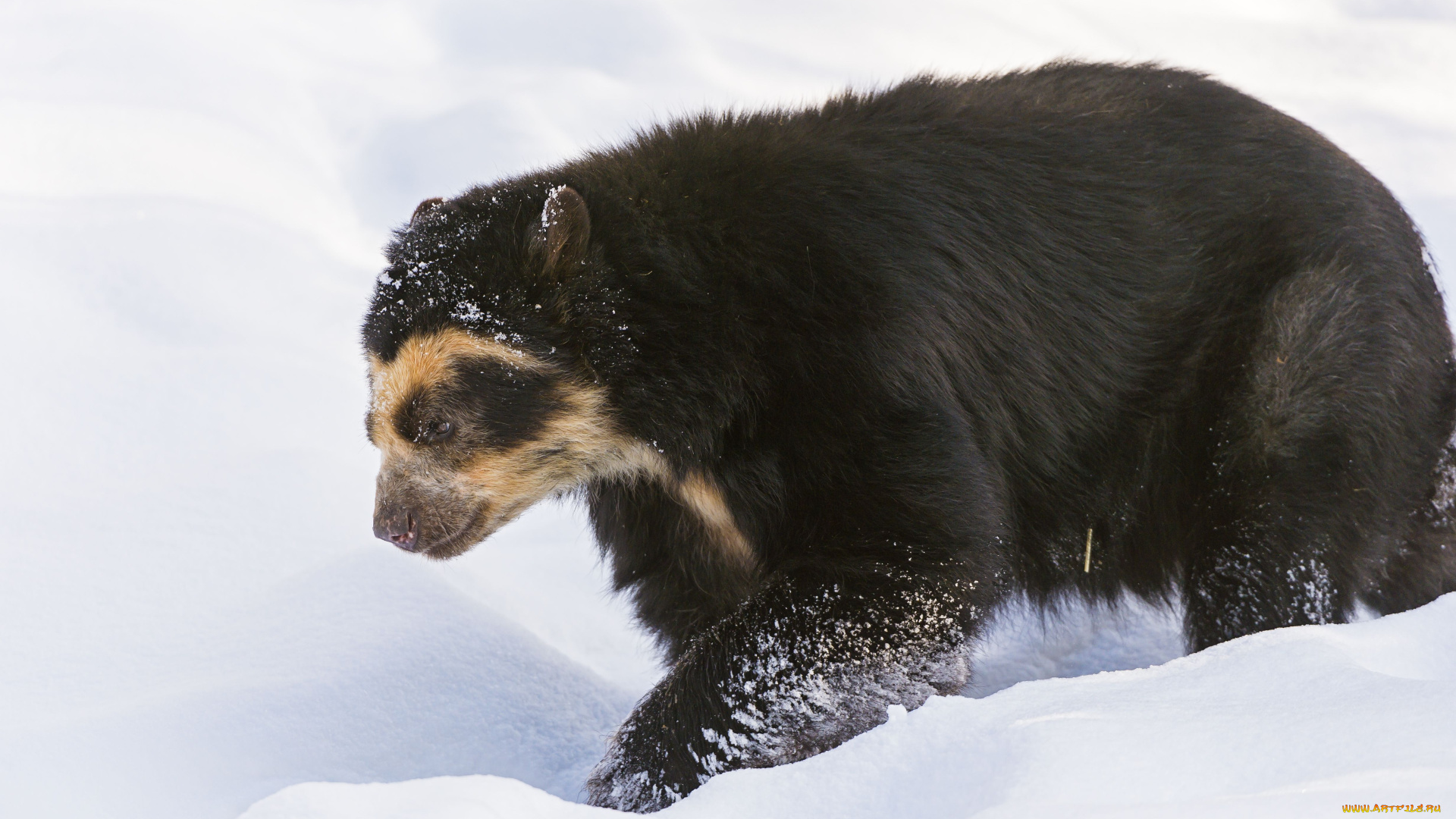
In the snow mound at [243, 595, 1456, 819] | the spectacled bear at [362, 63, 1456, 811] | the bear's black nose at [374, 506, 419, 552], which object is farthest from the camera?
the bear's black nose at [374, 506, 419, 552]

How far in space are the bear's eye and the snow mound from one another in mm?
1327

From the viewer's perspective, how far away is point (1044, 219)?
3586 mm

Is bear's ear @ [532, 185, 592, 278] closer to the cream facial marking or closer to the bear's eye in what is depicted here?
the cream facial marking

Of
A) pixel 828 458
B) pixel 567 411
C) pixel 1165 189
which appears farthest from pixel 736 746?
pixel 1165 189

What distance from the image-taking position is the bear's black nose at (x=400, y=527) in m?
3.35

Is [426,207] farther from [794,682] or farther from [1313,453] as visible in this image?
[1313,453]

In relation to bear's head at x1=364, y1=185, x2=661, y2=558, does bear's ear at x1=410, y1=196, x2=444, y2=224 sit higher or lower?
higher

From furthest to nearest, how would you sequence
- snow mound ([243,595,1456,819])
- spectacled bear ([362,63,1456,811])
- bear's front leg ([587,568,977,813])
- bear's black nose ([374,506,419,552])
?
bear's black nose ([374,506,419,552])
spectacled bear ([362,63,1456,811])
bear's front leg ([587,568,977,813])
snow mound ([243,595,1456,819])

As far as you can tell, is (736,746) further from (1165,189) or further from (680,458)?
(1165,189)

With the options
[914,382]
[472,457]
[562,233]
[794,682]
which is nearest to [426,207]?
[562,233]

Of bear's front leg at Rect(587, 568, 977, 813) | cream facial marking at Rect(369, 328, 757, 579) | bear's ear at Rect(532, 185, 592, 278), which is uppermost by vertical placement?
bear's ear at Rect(532, 185, 592, 278)

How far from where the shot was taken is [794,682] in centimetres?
306

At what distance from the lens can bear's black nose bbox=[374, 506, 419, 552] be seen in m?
3.35

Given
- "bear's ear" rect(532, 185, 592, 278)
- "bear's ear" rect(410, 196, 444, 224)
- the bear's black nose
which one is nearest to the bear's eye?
the bear's black nose
